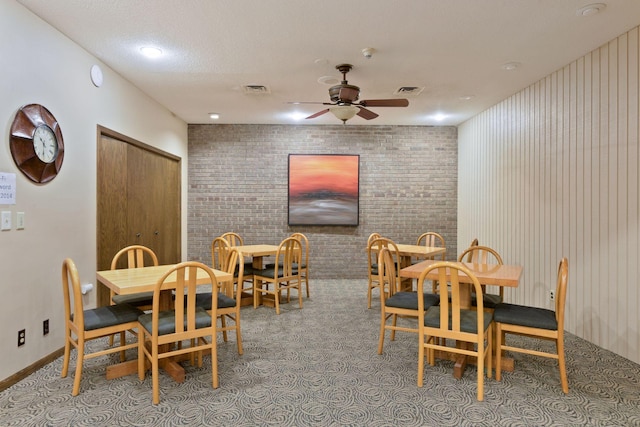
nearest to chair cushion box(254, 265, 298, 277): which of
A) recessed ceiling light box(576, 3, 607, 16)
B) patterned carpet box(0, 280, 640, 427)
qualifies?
patterned carpet box(0, 280, 640, 427)

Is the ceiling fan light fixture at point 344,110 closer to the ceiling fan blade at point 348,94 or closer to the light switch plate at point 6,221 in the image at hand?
the ceiling fan blade at point 348,94

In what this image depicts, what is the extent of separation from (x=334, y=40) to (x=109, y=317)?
2.88 metres

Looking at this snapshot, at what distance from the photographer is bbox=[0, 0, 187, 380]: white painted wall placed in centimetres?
274

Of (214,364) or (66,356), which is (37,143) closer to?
(66,356)

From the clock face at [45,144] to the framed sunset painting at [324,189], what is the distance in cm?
411

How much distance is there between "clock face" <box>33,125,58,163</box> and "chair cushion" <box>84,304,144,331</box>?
1315mm

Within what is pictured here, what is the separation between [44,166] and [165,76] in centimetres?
184

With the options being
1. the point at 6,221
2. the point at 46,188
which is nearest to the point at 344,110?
the point at 46,188

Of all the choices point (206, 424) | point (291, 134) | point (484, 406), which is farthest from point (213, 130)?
point (484, 406)

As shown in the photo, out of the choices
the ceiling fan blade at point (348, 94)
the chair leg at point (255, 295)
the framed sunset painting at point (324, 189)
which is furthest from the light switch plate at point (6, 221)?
the framed sunset painting at point (324, 189)

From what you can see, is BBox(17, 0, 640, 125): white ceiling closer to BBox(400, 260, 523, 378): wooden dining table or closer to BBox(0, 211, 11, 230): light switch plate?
BBox(0, 211, 11, 230): light switch plate

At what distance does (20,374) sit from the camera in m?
2.79

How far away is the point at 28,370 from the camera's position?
2871 millimetres

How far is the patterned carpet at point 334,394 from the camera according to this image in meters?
2.30
